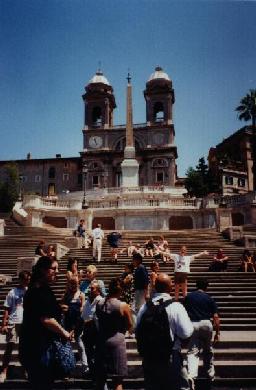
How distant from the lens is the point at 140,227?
38969mm

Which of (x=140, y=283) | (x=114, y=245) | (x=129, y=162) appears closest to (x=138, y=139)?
(x=129, y=162)

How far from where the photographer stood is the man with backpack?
184 inches

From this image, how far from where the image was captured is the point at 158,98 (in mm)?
74875

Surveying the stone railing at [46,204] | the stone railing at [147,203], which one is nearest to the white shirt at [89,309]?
the stone railing at [147,203]

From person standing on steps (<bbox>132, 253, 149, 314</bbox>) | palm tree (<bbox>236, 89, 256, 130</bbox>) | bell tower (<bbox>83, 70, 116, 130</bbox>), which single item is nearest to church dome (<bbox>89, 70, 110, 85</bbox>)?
bell tower (<bbox>83, 70, 116, 130</bbox>)

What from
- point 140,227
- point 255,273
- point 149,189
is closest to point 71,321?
point 255,273

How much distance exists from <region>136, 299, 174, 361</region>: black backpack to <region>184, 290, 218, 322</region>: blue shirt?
2.49m

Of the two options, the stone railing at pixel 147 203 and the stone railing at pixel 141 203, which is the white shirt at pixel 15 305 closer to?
the stone railing at pixel 147 203

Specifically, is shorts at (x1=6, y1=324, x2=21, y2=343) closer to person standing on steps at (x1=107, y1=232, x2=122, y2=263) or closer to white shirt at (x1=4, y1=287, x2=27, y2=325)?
white shirt at (x1=4, y1=287, x2=27, y2=325)

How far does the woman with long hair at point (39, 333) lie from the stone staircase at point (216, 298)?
9.47 ft

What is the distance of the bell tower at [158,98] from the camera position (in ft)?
243

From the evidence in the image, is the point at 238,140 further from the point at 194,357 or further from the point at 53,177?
the point at 194,357

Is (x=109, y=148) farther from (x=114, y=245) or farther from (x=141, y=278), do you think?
(x=141, y=278)

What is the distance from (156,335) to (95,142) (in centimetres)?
7066
